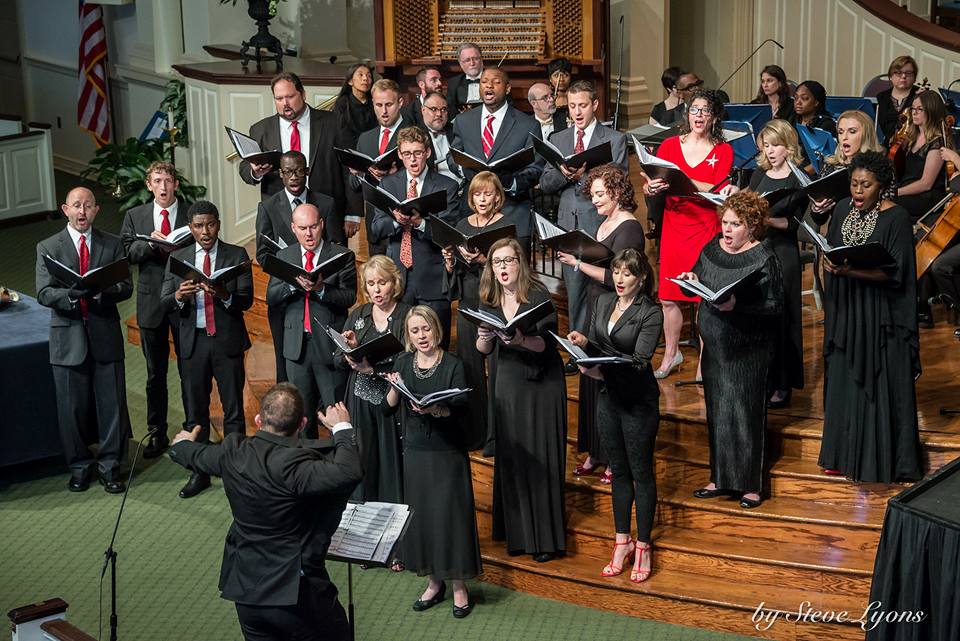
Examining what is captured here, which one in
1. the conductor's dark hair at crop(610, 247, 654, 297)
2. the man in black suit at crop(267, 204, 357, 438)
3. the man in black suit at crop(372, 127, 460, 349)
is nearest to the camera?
the conductor's dark hair at crop(610, 247, 654, 297)

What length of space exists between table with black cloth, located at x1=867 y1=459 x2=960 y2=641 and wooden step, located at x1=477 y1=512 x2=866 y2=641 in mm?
1232

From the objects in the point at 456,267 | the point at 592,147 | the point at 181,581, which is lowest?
the point at 181,581

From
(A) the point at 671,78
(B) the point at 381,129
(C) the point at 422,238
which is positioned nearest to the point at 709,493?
(C) the point at 422,238

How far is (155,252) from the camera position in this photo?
27.0ft

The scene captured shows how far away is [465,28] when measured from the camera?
1127 cm

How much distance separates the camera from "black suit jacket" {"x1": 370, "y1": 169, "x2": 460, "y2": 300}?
7.69 m

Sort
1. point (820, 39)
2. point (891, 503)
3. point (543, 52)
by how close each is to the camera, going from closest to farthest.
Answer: point (891, 503) → point (543, 52) → point (820, 39)

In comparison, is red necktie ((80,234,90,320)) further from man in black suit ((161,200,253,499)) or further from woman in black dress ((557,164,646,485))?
woman in black dress ((557,164,646,485))

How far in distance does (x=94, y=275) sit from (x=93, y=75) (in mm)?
8197

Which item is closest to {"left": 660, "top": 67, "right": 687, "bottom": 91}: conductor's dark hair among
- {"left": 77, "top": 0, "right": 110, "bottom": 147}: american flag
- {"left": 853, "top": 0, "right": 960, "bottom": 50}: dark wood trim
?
{"left": 853, "top": 0, "right": 960, "bottom": 50}: dark wood trim

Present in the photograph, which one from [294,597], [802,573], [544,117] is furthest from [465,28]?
[294,597]

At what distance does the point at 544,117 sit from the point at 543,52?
272 cm

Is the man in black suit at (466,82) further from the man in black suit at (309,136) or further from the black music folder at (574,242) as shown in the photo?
the black music folder at (574,242)

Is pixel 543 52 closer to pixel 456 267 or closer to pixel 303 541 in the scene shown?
pixel 456 267
